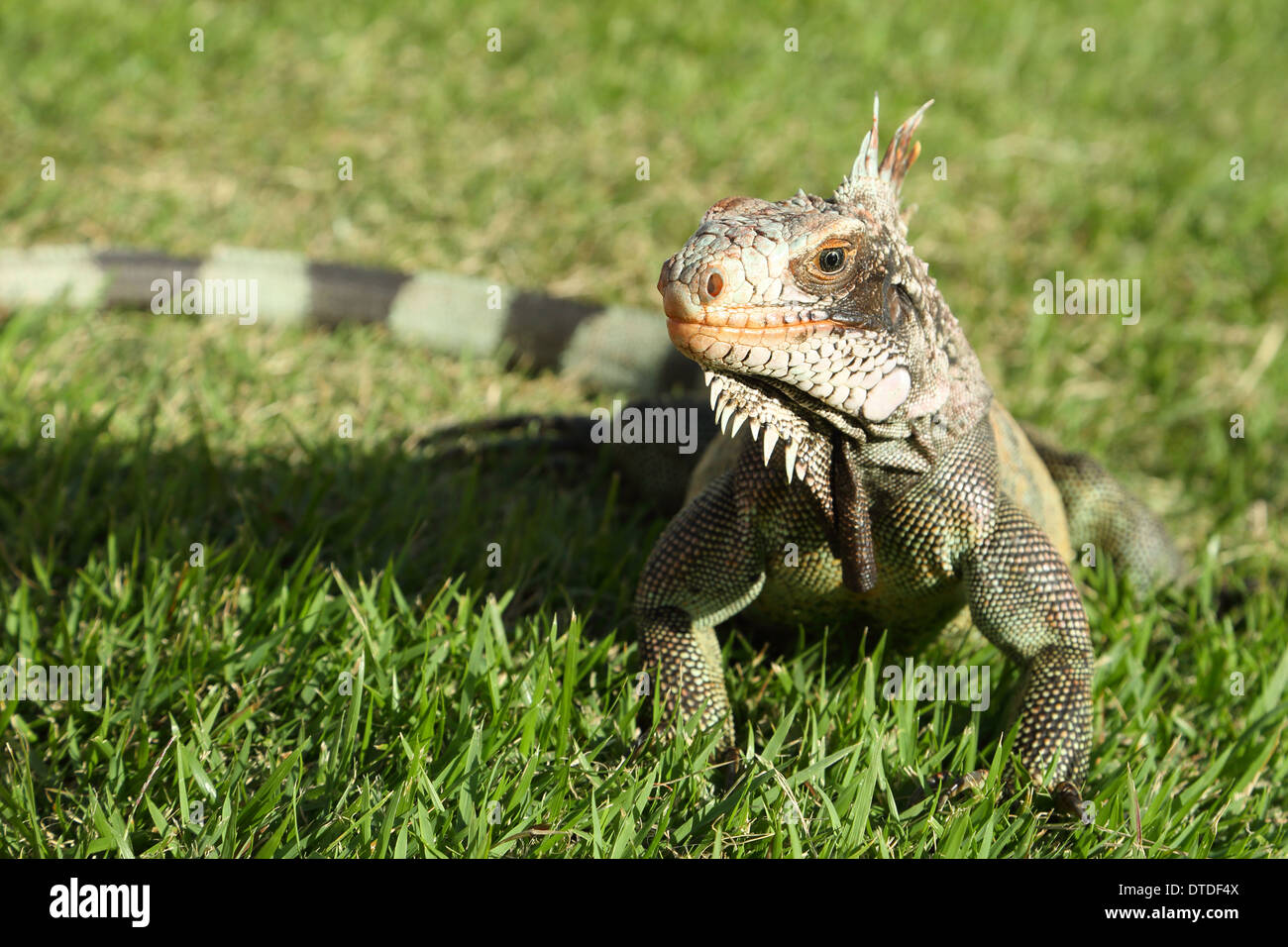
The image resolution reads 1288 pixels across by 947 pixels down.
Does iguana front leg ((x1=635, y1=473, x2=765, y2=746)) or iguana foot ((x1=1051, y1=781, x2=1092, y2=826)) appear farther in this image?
iguana front leg ((x1=635, y1=473, x2=765, y2=746))

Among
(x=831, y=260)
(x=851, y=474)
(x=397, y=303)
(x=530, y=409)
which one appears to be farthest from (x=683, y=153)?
(x=831, y=260)

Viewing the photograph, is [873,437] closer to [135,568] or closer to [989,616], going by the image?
[989,616]

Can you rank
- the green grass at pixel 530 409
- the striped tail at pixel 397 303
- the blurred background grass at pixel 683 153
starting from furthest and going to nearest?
the blurred background grass at pixel 683 153
the striped tail at pixel 397 303
the green grass at pixel 530 409

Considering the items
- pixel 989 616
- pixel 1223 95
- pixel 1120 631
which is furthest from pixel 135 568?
pixel 1223 95

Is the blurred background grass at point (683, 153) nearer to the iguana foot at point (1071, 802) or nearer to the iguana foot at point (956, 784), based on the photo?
the iguana foot at point (1071, 802)

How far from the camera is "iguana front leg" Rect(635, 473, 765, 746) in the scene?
325cm

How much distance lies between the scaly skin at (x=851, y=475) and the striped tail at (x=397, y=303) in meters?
1.90

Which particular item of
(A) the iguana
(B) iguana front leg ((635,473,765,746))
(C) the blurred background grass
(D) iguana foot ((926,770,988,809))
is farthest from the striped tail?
(D) iguana foot ((926,770,988,809))

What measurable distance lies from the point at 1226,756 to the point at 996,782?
2.74 ft

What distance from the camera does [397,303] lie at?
5668 mm

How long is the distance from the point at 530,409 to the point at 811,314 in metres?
2.91

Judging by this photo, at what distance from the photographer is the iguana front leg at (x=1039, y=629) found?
3160mm

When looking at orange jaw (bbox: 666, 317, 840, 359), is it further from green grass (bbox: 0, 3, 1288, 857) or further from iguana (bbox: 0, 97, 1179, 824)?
green grass (bbox: 0, 3, 1288, 857)

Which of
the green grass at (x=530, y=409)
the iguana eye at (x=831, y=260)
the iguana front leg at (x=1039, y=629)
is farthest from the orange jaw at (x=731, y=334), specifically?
the green grass at (x=530, y=409)
